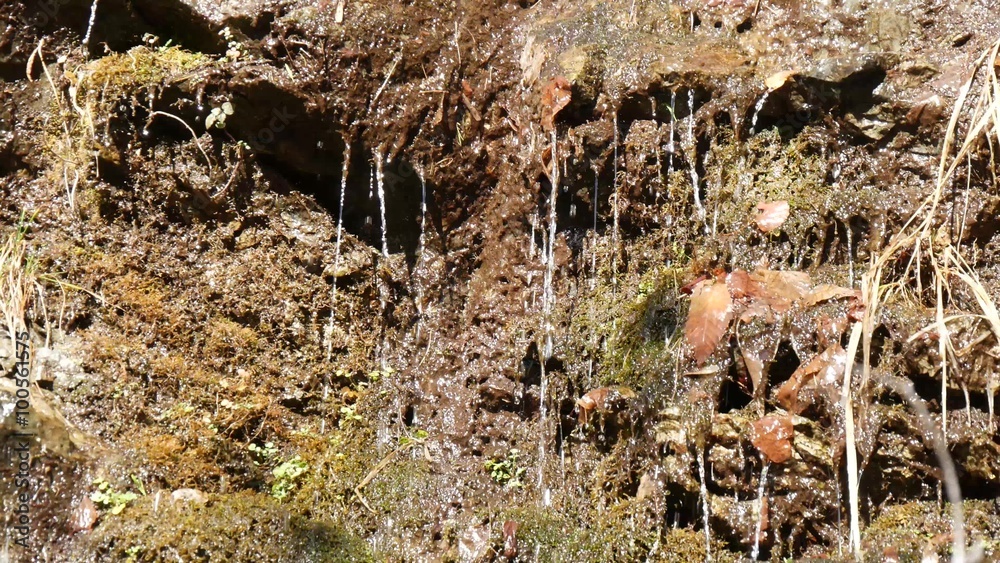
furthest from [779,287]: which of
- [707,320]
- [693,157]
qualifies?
[693,157]

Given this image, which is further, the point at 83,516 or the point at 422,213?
the point at 422,213

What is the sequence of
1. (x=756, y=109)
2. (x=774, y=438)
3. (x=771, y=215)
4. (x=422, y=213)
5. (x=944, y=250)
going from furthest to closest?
(x=422, y=213) → (x=756, y=109) → (x=771, y=215) → (x=944, y=250) → (x=774, y=438)

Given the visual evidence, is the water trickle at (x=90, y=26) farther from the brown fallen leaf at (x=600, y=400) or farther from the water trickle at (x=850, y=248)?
the water trickle at (x=850, y=248)

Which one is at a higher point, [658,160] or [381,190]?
[658,160]

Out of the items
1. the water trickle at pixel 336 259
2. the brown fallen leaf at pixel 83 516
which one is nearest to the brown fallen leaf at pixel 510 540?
the water trickle at pixel 336 259

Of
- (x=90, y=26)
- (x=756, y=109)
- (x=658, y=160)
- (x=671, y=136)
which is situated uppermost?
(x=90, y=26)

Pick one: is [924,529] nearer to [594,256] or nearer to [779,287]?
[779,287]

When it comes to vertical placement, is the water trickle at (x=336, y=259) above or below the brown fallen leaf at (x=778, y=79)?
below
